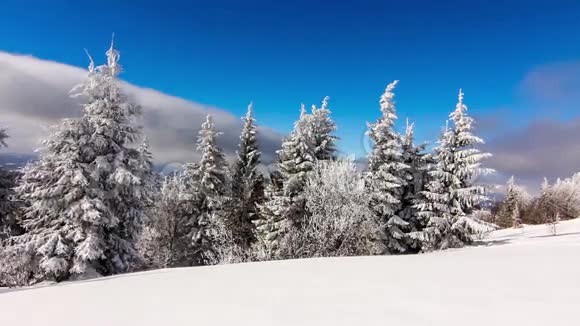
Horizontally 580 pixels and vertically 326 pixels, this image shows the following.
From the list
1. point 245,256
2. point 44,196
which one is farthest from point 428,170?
point 44,196

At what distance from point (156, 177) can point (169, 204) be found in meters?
10.2

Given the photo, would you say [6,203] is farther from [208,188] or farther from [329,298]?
[329,298]

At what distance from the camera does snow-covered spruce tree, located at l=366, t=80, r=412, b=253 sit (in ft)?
83.4

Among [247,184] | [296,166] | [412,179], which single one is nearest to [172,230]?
[247,184]

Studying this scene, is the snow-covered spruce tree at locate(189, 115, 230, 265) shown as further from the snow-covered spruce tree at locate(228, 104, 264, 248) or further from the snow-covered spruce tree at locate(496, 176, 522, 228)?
the snow-covered spruce tree at locate(496, 176, 522, 228)

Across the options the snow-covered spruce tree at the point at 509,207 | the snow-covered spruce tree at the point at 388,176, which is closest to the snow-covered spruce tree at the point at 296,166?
the snow-covered spruce tree at the point at 388,176

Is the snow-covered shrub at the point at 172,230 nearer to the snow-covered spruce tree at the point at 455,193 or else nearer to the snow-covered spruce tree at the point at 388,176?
the snow-covered spruce tree at the point at 388,176

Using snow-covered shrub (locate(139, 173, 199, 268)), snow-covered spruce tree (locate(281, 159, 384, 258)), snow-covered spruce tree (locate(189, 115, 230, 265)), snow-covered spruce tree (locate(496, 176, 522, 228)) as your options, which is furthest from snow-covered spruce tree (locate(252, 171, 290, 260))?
snow-covered spruce tree (locate(496, 176, 522, 228))

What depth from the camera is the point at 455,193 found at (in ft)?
82.6

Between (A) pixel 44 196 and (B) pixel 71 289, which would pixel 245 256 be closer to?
(A) pixel 44 196

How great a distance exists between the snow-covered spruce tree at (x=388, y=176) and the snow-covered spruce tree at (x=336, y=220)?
81 cm

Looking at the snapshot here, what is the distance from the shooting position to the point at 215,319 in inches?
209

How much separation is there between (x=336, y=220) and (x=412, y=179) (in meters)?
8.59

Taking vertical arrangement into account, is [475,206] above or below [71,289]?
above
